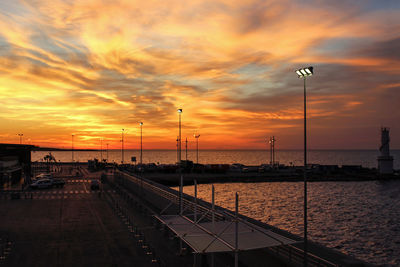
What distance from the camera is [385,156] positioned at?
5379 inches

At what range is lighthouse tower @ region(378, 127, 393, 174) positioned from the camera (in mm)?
132125

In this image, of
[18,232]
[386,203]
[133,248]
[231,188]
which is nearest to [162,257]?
[133,248]

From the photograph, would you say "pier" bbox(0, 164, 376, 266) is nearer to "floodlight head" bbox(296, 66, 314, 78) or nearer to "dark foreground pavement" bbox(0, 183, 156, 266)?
"dark foreground pavement" bbox(0, 183, 156, 266)

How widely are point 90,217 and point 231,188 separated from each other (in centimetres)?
7091

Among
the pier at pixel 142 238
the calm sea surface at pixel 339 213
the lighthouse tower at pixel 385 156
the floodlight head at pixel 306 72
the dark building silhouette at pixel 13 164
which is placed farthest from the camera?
the lighthouse tower at pixel 385 156

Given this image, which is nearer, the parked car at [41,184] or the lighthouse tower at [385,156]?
the parked car at [41,184]

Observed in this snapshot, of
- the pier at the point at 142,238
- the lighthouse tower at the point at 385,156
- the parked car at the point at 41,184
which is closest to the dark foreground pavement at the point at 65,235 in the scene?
the pier at the point at 142,238

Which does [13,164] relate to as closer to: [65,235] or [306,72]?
[65,235]

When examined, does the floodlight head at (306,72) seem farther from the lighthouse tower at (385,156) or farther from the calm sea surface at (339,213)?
the lighthouse tower at (385,156)

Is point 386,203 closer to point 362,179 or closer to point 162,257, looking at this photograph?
point 362,179

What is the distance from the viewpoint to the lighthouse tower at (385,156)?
433ft

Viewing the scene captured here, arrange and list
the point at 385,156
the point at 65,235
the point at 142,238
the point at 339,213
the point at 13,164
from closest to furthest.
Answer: the point at 142,238 < the point at 65,235 < the point at 339,213 < the point at 13,164 < the point at 385,156

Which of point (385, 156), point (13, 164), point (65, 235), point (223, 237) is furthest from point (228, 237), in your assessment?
point (385, 156)

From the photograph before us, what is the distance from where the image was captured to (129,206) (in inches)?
1786
